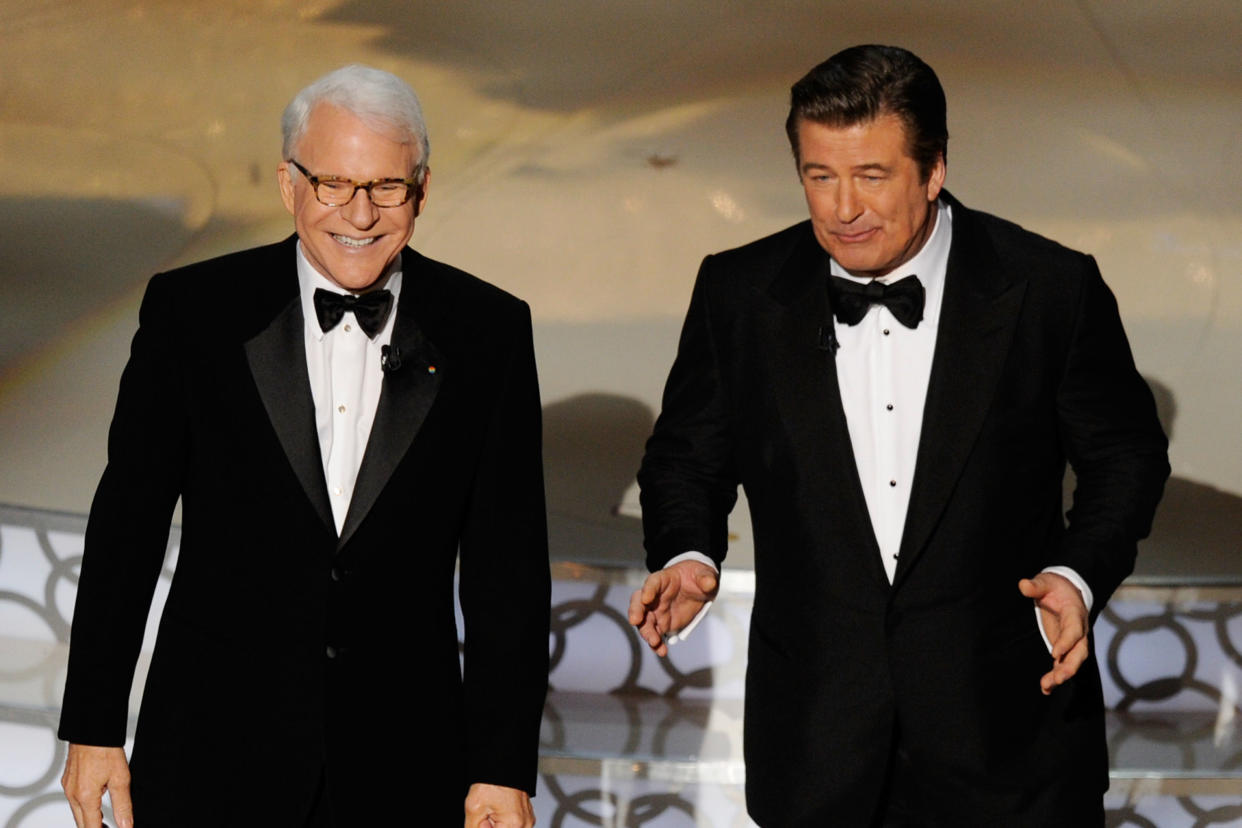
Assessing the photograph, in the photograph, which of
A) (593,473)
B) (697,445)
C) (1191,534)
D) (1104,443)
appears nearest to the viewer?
(1104,443)

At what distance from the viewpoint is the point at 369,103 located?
1988 millimetres

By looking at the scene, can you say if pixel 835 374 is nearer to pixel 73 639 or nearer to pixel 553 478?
pixel 73 639

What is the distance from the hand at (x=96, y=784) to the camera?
201 centimetres

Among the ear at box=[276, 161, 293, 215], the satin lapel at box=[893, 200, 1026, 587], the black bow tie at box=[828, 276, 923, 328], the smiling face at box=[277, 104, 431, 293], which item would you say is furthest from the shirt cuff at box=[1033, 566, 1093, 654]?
the ear at box=[276, 161, 293, 215]

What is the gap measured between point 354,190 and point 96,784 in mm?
771

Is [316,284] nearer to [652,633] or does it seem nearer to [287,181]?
[287,181]

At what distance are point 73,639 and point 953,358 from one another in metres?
1.16

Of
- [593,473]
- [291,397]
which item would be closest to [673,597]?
[291,397]

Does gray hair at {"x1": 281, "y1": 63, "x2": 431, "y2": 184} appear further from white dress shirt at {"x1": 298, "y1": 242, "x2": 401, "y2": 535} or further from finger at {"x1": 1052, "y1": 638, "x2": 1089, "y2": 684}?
finger at {"x1": 1052, "y1": 638, "x2": 1089, "y2": 684}

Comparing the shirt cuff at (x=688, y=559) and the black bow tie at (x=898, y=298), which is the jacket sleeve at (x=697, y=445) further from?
the black bow tie at (x=898, y=298)

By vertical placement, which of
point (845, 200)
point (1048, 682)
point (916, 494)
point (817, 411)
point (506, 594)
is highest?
point (845, 200)

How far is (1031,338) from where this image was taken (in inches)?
86.5

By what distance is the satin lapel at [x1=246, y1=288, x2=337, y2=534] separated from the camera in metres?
2.01

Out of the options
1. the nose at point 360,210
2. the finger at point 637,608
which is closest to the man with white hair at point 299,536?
the nose at point 360,210
